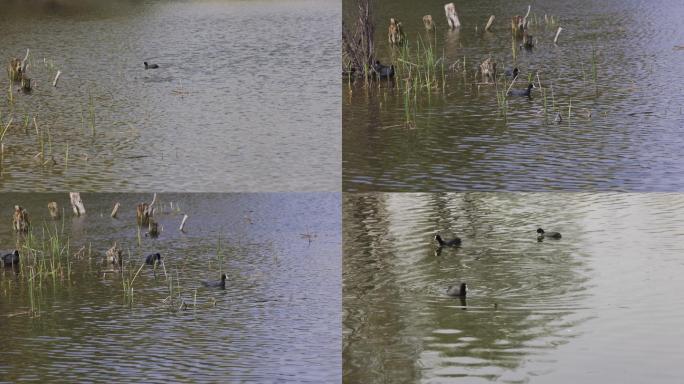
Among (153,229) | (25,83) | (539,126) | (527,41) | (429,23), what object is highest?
(429,23)

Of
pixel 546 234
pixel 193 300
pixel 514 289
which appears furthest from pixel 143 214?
pixel 514 289

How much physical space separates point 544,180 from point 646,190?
590 millimetres

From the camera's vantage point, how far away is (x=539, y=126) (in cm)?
845

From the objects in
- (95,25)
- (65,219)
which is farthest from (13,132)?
(95,25)

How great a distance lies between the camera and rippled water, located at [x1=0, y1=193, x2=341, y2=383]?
4441 mm

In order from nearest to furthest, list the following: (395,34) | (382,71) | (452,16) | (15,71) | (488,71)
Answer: (488,71) < (382,71) < (15,71) < (395,34) < (452,16)

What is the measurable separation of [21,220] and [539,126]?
3.75 m

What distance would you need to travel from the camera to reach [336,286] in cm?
547

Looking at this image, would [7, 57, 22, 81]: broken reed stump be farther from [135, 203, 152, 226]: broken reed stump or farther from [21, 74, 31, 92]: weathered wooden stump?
[135, 203, 152, 226]: broken reed stump

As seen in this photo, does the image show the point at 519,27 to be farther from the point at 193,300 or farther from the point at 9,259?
the point at 193,300

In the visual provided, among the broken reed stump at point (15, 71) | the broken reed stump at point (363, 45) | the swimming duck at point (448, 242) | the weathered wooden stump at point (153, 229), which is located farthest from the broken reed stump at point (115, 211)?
the broken reed stump at point (15, 71)

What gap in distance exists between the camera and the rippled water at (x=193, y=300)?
4441 mm

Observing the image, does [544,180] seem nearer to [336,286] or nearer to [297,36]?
[336,286]

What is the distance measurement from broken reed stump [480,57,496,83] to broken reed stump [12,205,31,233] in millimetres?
5008
